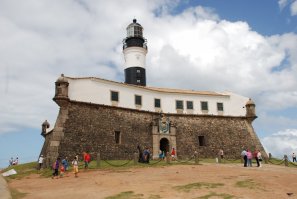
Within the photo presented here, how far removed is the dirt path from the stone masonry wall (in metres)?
6.41

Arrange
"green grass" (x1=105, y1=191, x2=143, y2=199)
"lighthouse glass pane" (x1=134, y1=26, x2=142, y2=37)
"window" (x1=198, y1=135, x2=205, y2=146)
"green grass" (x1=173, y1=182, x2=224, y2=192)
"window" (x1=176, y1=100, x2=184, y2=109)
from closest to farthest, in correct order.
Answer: "green grass" (x1=105, y1=191, x2=143, y2=199), "green grass" (x1=173, y1=182, x2=224, y2=192), "window" (x1=198, y1=135, x2=205, y2=146), "window" (x1=176, y1=100, x2=184, y2=109), "lighthouse glass pane" (x1=134, y1=26, x2=142, y2=37)

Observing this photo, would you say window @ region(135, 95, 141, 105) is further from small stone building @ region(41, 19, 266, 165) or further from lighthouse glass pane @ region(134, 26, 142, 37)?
lighthouse glass pane @ region(134, 26, 142, 37)

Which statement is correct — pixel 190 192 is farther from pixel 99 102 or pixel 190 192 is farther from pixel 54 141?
pixel 99 102

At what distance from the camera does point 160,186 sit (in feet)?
47.2

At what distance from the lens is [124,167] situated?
71.6 feet

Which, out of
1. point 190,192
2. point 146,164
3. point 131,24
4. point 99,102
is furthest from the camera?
point 131,24

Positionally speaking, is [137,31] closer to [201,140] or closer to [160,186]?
[201,140]

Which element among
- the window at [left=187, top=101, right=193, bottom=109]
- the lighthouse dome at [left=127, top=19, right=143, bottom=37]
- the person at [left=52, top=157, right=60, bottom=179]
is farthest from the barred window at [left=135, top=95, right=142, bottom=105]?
the person at [left=52, top=157, right=60, bottom=179]

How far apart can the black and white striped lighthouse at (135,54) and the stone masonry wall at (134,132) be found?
792 centimetres

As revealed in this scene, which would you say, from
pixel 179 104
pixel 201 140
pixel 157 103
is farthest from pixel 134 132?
pixel 201 140

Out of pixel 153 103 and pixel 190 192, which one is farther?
pixel 153 103

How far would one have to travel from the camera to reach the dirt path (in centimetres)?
1269

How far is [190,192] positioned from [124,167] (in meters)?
9.58

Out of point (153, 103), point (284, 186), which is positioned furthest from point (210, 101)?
point (284, 186)
